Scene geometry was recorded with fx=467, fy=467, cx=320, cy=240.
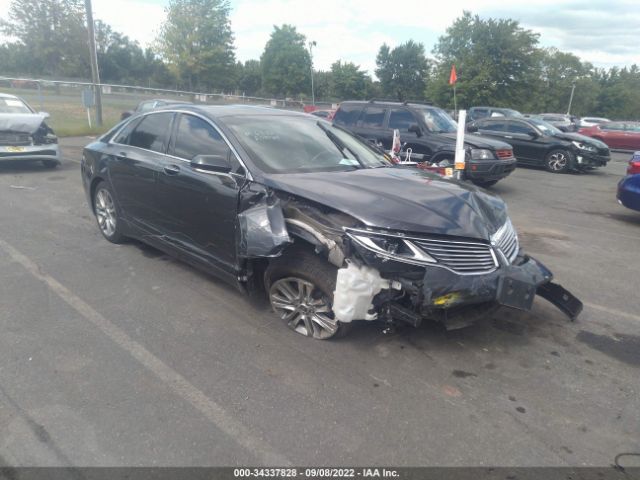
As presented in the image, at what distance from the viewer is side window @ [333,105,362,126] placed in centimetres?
1037

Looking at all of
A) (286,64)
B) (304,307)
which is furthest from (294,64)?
(304,307)

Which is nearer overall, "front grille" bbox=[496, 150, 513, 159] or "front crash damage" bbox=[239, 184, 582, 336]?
"front crash damage" bbox=[239, 184, 582, 336]

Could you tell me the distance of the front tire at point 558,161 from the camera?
13742 millimetres

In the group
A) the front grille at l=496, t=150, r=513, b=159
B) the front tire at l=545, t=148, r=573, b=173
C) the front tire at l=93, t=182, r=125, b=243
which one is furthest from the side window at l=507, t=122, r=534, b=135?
the front tire at l=93, t=182, r=125, b=243

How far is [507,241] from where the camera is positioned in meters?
3.66

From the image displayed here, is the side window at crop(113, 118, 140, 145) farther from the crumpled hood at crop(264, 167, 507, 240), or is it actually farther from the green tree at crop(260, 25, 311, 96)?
the green tree at crop(260, 25, 311, 96)

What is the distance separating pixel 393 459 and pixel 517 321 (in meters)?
2.09

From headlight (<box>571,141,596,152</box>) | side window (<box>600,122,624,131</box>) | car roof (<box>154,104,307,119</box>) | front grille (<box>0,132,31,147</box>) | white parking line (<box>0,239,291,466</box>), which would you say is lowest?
Result: white parking line (<box>0,239,291,466</box>)

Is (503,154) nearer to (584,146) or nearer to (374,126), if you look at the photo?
(374,126)

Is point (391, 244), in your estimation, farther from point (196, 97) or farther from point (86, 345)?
point (196, 97)

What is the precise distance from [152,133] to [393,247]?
3.13m

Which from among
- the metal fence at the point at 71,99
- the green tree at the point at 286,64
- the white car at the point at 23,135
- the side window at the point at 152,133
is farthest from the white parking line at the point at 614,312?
the green tree at the point at 286,64

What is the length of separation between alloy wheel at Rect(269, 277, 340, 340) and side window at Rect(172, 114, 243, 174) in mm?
1032

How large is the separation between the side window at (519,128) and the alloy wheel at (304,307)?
12.9 metres
